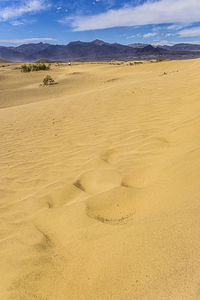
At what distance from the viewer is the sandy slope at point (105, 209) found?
1.48 metres

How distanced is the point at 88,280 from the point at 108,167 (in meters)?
1.83

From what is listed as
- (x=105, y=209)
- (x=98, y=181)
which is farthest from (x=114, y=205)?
(x=98, y=181)

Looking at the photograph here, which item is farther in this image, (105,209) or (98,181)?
(98,181)

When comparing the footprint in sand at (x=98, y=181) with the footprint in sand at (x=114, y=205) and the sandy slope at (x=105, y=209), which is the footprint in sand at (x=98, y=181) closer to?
the sandy slope at (x=105, y=209)

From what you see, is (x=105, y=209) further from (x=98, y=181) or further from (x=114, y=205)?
(x=98, y=181)

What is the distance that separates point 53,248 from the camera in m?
1.92

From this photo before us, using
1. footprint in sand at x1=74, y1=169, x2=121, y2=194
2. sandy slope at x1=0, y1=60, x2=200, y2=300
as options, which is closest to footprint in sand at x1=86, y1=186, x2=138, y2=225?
sandy slope at x1=0, y1=60, x2=200, y2=300

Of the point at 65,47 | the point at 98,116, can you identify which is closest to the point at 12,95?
the point at 98,116

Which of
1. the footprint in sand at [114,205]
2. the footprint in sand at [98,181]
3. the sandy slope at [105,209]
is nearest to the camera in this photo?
the sandy slope at [105,209]

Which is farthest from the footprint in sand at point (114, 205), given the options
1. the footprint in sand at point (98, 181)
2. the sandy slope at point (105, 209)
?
the footprint in sand at point (98, 181)

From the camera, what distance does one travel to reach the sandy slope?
4.84ft

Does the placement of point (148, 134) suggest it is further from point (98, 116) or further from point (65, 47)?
point (65, 47)

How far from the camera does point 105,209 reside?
235 centimetres

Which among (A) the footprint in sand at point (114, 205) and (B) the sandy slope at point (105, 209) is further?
(A) the footprint in sand at point (114, 205)
